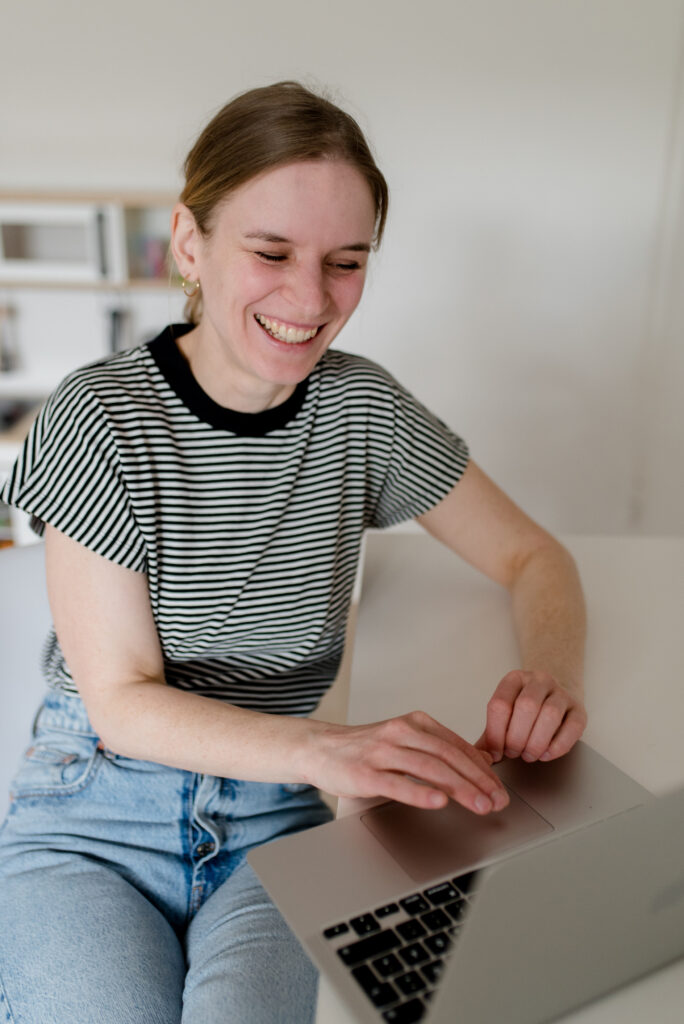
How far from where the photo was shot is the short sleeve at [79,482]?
1.03m

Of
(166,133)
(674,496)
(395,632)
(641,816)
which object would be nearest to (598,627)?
(395,632)

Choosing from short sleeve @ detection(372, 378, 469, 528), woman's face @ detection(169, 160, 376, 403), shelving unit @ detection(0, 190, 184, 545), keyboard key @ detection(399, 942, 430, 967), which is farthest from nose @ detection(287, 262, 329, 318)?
shelving unit @ detection(0, 190, 184, 545)

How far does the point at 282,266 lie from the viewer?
3.45ft

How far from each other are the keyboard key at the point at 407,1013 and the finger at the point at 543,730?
0.33m

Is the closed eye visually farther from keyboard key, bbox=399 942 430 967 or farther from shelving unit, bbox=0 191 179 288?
shelving unit, bbox=0 191 179 288

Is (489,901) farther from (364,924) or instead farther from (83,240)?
(83,240)

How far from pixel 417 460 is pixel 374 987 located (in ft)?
2.54

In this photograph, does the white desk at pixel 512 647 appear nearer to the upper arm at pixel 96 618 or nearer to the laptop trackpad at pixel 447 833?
the laptop trackpad at pixel 447 833

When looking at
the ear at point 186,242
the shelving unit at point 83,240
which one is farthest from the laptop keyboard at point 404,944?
the shelving unit at point 83,240

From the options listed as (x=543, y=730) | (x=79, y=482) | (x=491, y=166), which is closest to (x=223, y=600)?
(x=79, y=482)

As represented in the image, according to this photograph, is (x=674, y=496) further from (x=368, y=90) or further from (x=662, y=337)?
(x=368, y=90)

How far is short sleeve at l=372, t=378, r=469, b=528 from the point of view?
126 centimetres

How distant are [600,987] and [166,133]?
325cm

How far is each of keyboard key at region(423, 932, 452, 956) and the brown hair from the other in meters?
0.79
